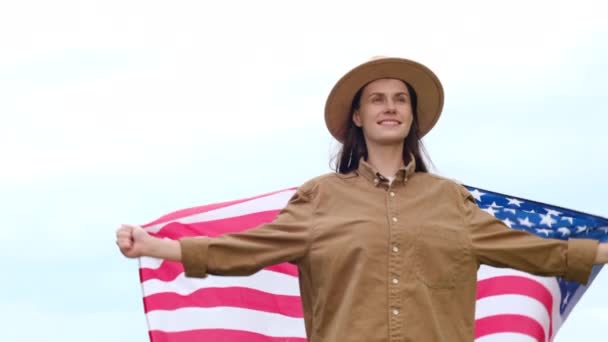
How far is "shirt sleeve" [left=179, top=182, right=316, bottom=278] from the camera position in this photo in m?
7.65

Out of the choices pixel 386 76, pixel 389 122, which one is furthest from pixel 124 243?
pixel 386 76

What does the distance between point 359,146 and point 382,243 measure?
0.70m

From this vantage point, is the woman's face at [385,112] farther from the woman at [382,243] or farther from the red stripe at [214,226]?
the red stripe at [214,226]

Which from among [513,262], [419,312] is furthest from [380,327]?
[513,262]

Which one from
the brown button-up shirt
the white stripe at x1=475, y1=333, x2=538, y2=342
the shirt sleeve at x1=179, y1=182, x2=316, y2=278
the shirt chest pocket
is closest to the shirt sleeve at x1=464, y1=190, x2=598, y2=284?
the brown button-up shirt

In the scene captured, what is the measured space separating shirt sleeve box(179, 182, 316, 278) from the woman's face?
1.56 ft

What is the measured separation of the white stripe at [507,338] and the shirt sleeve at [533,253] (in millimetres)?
1867

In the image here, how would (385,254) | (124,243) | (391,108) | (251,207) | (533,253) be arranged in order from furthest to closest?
(251,207)
(391,108)
(533,253)
(385,254)
(124,243)

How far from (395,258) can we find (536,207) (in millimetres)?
2363

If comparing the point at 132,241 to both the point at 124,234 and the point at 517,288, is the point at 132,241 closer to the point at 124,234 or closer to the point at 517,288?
the point at 124,234

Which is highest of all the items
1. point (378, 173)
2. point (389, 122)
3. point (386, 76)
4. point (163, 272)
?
point (386, 76)

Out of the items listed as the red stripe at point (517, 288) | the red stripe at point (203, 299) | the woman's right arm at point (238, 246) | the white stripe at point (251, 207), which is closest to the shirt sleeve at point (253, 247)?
the woman's right arm at point (238, 246)

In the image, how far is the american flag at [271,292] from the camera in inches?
376

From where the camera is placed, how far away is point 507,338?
9844 millimetres
